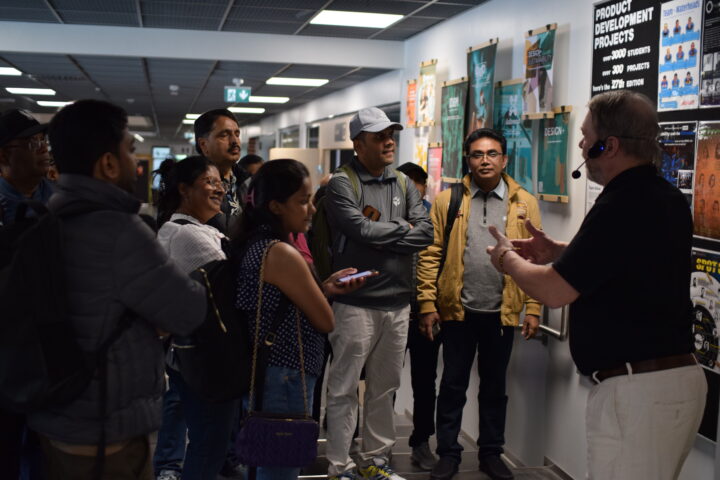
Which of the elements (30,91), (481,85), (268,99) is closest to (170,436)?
(481,85)

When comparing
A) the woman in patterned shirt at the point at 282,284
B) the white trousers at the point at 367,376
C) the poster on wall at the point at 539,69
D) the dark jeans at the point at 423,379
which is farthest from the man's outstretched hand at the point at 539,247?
the poster on wall at the point at 539,69

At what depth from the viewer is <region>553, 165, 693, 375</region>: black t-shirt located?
85.3 inches

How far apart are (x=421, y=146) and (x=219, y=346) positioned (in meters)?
5.26

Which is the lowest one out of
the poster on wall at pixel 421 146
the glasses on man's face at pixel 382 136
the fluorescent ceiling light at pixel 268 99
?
the glasses on man's face at pixel 382 136

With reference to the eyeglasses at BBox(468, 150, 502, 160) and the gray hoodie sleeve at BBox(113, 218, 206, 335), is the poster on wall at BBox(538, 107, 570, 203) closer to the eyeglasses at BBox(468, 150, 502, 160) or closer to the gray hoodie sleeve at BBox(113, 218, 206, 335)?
the eyeglasses at BBox(468, 150, 502, 160)

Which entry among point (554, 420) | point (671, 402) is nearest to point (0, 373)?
point (671, 402)

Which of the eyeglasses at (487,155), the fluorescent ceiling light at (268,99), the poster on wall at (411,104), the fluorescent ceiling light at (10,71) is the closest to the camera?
the eyeglasses at (487,155)

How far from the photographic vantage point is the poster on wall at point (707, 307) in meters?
3.20

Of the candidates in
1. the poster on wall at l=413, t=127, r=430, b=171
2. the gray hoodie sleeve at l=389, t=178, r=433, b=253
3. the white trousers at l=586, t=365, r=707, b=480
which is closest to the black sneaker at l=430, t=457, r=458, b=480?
the gray hoodie sleeve at l=389, t=178, r=433, b=253

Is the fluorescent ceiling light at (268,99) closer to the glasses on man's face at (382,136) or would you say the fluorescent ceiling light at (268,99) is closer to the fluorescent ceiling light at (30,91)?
the fluorescent ceiling light at (30,91)

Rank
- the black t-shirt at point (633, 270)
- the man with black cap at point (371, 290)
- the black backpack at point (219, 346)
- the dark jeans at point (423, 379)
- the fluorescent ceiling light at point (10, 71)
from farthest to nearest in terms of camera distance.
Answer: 1. the fluorescent ceiling light at point (10, 71)
2. the dark jeans at point (423, 379)
3. the man with black cap at point (371, 290)
4. the black backpack at point (219, 346)
5. the black t-shirt at point (633, 270)

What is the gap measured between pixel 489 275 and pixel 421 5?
3153 millimetres

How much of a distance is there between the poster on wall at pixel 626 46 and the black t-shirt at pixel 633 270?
1.66 meters

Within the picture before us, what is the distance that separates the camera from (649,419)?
2182 mm
